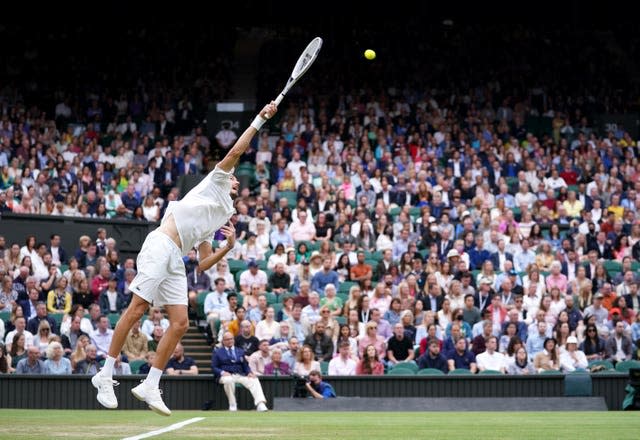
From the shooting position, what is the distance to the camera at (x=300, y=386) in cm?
1873

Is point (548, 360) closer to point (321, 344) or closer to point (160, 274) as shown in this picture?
point (321, 344)

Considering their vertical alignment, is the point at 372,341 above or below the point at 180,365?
above

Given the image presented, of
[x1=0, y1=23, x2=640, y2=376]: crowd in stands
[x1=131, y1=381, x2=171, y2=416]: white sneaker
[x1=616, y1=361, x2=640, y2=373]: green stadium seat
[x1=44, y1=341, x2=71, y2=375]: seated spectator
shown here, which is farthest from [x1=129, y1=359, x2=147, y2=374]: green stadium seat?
[x1=131, y1=381, x2=171, y2=416]: white sneaker

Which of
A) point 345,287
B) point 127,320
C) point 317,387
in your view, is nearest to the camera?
point 127,320

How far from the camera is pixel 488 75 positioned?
115 feet

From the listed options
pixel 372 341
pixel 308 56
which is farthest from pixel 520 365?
pixel 308 56

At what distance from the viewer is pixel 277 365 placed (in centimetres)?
1962

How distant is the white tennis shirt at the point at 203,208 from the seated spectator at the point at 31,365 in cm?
917

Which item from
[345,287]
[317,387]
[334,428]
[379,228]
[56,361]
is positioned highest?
[379,228]

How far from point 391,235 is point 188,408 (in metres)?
7.04

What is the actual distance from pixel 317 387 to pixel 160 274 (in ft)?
28.5

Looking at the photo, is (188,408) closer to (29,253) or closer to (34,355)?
(34,355)

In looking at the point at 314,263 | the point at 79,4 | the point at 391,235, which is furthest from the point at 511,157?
the point at 79,4

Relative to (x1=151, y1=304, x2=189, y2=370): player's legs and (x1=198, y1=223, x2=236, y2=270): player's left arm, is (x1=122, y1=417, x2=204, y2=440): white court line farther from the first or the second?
(x1=198, y1=223, x2=236, y2=270): player's left arm
